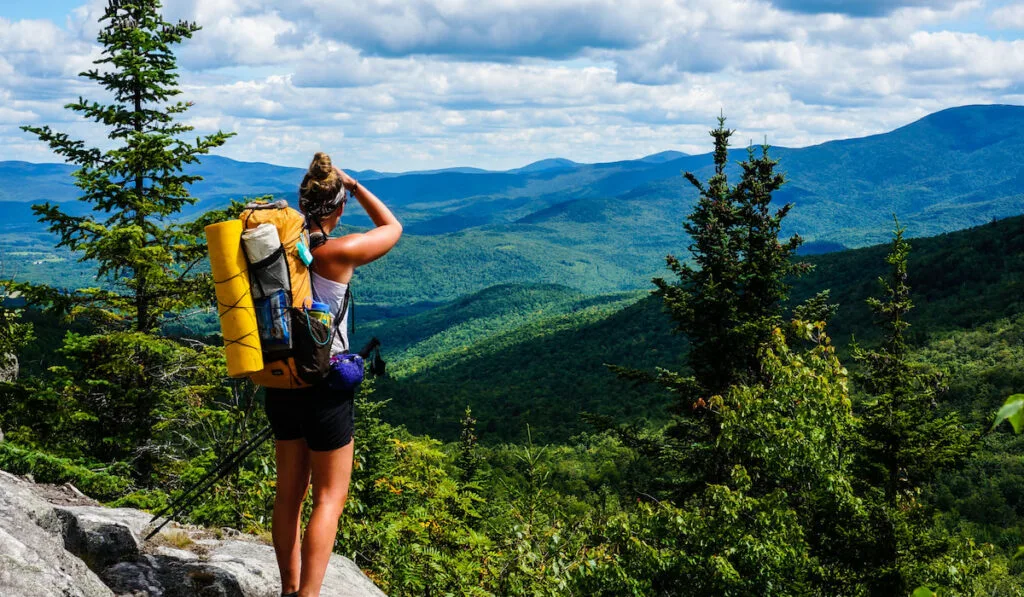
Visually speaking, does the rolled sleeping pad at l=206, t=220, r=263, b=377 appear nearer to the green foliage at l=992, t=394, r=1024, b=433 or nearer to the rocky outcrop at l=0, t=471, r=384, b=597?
the rocky outcrop at l=0, t=471, r=384, b=597

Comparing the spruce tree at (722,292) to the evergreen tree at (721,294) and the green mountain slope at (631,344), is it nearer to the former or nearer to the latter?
the evergreen tree at (721,294)

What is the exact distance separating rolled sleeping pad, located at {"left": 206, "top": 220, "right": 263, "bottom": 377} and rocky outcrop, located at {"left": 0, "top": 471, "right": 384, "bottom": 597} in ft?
5.28

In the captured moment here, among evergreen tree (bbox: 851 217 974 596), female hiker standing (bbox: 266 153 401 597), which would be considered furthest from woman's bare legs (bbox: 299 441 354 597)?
evergreen tree (bbox: 851 217 974 596)

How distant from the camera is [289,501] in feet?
15.0

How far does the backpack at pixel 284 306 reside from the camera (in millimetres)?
3998

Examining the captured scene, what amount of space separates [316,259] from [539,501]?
18.2 ft

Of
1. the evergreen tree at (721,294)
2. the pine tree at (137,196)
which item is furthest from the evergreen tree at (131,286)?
the evergreen tree at (721,294)

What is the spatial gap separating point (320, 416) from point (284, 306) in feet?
2.36

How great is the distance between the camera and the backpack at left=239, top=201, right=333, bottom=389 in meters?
4.00

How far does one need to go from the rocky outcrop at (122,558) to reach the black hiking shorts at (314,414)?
149 centimetres

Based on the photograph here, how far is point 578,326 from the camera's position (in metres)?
140

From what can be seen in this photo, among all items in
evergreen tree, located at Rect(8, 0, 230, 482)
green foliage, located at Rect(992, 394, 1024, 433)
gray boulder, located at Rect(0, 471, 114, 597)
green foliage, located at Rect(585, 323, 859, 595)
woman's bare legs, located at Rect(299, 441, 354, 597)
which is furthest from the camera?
evergreen tree, located at Rect(8, 0, 230, 482)

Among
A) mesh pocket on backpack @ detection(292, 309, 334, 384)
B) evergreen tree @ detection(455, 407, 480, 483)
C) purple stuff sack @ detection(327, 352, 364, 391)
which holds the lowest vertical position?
evergreen tree @ detection(455, 407, 480, 483)

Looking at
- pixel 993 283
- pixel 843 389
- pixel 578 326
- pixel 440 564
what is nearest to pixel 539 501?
pixel 440 564
